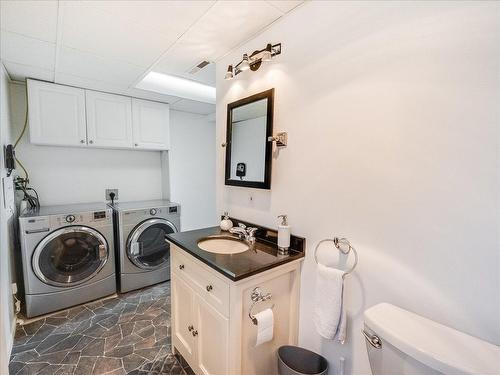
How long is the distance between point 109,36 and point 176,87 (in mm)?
1147

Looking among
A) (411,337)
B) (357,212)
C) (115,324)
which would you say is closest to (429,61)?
(357,212)

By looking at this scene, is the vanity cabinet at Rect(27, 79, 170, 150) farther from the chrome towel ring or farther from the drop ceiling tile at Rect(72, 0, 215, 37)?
the chrome towel ring

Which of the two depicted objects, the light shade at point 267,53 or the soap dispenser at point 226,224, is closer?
the light shade at point 267,53

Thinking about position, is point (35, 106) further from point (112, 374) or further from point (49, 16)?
point (112, 374)

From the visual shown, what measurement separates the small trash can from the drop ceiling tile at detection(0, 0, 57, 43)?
92.1 inches

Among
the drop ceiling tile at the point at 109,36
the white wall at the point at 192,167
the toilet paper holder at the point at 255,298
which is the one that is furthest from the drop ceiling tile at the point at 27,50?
the toilet paper holder at the point at 255,298

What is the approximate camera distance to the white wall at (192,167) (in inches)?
134

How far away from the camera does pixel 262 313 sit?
4.14ft

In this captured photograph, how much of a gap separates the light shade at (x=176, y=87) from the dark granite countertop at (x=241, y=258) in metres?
1.75

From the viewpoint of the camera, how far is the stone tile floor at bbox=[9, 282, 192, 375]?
169 centimetres

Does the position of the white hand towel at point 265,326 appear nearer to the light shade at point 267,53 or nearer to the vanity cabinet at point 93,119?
the light shade at point 267,53

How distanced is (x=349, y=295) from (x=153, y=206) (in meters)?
2.28

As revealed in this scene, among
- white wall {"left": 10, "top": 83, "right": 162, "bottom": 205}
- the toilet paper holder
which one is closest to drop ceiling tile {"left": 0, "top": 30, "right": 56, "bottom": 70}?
white wall {"left": 10, "top": 83, "right": 162, "bottom": 205}

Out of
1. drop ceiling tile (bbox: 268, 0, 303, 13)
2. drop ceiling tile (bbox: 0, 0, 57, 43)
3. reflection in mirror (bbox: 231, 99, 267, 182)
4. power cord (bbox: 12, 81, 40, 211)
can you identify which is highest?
drop ceiling tile (bbox: 268, 0, 303, 13)
